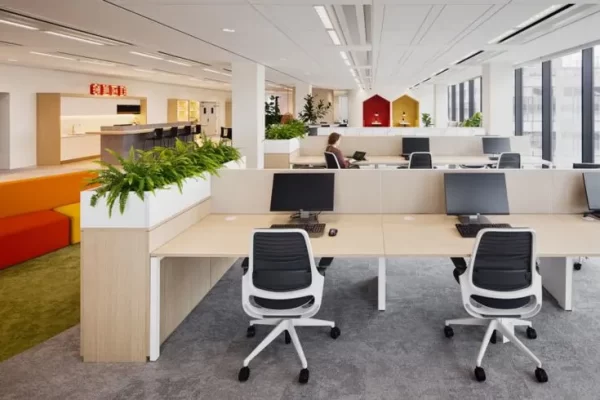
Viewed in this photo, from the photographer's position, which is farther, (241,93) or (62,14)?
(241,93)

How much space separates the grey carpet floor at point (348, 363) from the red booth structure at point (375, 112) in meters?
21.5

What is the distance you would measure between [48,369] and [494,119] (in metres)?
11.0

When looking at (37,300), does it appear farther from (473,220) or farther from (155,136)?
(155,136)

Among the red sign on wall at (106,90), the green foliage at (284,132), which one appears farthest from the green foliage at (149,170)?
the red sign on wall at (106,90)

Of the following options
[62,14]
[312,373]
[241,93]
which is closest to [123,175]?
[312,373]

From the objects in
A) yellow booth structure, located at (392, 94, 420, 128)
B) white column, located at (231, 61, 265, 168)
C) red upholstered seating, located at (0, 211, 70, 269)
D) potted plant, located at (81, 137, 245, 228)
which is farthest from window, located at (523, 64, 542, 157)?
yellow booth structure, located at (392, 94, 420, 128)

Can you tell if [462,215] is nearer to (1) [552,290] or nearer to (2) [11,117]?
(1) [552,290]

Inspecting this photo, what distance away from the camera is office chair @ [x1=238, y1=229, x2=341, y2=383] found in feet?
9.70

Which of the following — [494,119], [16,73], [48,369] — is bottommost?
[48,369]

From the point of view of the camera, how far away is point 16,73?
1274 centimetres

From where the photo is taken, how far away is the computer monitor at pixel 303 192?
13.3 ft

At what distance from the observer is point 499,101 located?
12.0 m

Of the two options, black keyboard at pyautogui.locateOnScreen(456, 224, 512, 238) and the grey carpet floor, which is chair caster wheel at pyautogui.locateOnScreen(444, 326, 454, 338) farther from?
black keyboard at pyautogui.locateOnScreen(456, 224, 512, 238)

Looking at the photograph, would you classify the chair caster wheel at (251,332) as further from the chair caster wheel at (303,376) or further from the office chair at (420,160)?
the office chair at (420,160)
